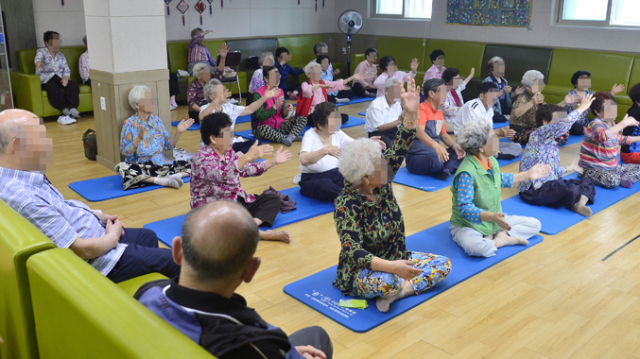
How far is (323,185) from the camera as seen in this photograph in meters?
4.67

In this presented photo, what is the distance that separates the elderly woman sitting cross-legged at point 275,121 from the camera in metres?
6.72

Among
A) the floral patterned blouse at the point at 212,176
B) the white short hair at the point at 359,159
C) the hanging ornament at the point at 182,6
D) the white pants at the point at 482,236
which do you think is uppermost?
the hanging ornament at the point at 182,6

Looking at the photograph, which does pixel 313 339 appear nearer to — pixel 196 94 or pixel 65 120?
pixel 196 94

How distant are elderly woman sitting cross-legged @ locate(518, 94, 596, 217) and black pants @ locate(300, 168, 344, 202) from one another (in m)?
1.60

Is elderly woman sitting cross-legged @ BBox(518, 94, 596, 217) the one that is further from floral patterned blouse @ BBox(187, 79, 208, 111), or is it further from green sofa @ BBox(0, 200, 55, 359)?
floral patterned blouse @ BBox(187, 79, 208, 111)

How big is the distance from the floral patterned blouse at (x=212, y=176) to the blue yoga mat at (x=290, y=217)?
322 mm

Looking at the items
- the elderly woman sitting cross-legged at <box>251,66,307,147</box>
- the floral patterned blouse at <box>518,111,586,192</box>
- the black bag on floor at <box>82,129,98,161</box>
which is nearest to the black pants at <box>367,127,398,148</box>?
the elderly woman sitting cross-legged at <box>251,66,307,147</box>

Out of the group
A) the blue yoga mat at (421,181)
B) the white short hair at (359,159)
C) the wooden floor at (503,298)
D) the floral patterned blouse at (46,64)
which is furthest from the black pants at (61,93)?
the white short hair at (359,159)

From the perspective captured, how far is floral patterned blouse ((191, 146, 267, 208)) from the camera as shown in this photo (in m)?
3.74

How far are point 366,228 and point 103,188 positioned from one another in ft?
9.88

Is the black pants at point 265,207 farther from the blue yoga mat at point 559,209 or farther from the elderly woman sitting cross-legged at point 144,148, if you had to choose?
the blue yoga mat at point 559,209

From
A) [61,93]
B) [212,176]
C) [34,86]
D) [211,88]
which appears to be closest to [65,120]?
[61,93]

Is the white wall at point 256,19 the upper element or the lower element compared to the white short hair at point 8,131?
upper

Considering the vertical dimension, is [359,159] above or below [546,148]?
above
